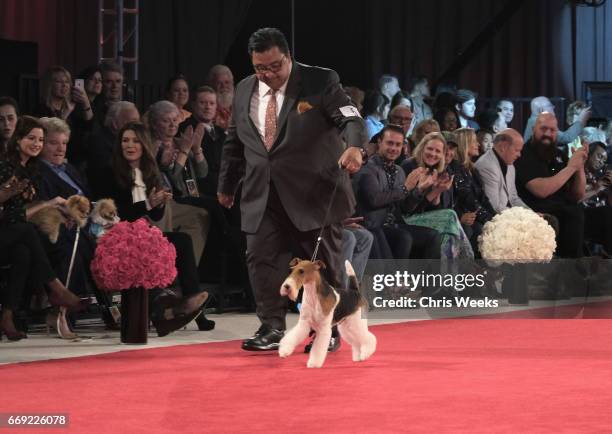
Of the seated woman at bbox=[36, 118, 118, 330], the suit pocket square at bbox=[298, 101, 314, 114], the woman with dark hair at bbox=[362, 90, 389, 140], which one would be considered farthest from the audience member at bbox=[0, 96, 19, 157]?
the woman with dark hair at bbox=[362, 90, 389, 140]

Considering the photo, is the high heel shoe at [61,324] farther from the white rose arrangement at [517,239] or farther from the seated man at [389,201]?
the white rose arrangement at [517,239]

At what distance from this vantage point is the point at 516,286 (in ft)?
26.8

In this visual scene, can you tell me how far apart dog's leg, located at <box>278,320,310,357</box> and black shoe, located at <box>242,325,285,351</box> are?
0.49 metres

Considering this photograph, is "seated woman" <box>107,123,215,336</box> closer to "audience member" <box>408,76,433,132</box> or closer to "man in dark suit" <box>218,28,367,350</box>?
"man in dark suit" <box>218,28,367,350</box>

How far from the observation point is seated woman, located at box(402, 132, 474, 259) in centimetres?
828

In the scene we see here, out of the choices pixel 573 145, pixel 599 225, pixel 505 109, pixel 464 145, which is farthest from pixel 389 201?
pixel 505 109

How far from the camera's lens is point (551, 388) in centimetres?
456

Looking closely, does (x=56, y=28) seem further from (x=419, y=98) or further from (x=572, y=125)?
(x=572, y=125)

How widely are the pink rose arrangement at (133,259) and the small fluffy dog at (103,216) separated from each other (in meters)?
0.37

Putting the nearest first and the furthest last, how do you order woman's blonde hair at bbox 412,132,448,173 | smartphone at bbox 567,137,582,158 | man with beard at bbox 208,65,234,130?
woman's blonde hair at bbox 412,132,448,173
man with beard at bbox 208,65,234,130
smartphone at bbox 567,137,582,158

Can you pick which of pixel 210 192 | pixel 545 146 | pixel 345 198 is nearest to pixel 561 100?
pixel 545 146

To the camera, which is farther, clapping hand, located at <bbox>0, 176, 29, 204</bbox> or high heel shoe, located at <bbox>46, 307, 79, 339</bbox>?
high heel shoe, located at <bbox>46, 307, 79, 339</bbox>

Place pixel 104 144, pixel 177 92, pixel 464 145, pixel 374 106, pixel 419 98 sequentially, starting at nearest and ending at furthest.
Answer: pixel 104 144 → pixel 177 92 → pixel 464 145 → pixel 374 106 → pixel 419 98

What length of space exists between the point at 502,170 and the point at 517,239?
133 cm
